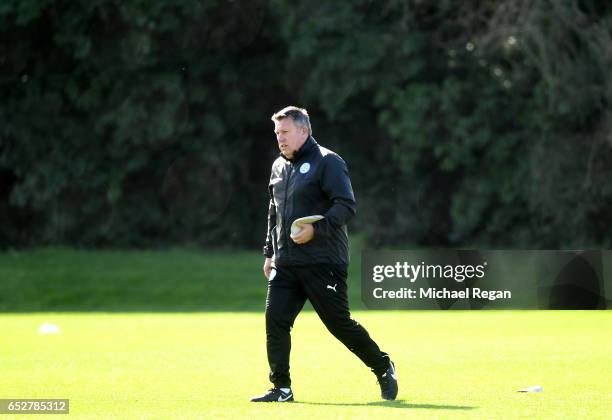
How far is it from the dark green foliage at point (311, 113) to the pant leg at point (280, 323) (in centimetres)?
1838

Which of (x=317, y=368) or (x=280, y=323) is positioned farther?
(x=317, y=368)

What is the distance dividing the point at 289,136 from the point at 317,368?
3.36 m

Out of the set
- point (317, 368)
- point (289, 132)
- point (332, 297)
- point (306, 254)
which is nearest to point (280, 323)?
point (332, 297)

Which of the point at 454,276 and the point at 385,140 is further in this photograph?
the point at 385,140

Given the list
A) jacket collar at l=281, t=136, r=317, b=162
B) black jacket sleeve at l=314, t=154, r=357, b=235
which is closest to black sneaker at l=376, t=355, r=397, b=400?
black jacket sleeve at l=314, t=154, r=357, b=235

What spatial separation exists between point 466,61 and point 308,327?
44.8 ft

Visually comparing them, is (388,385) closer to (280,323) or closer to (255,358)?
(280,323)

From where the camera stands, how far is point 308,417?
7.51 meters

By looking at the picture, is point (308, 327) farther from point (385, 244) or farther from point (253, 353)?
point (385, 244)

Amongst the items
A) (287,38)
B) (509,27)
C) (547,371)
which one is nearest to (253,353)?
(547,371)

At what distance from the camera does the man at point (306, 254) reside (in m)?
8.43

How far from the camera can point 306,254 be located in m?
8.45

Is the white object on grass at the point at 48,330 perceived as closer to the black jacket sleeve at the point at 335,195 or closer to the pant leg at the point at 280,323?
the pant leg at the point at 280,323

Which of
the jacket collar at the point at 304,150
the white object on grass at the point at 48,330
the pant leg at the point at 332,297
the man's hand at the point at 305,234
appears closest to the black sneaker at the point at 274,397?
the pant leg at the point at 332,297
